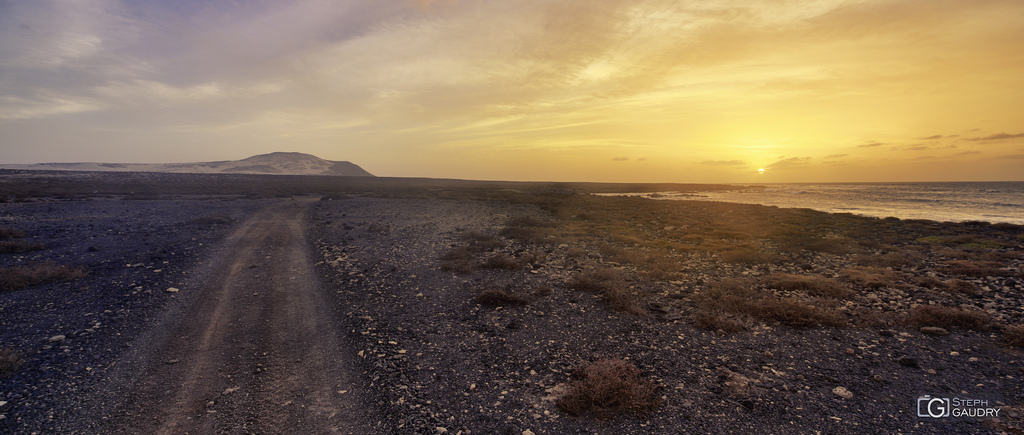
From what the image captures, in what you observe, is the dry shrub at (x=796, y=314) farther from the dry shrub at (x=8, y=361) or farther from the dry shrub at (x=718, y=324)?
the dry shrub at (x=8, y=361)

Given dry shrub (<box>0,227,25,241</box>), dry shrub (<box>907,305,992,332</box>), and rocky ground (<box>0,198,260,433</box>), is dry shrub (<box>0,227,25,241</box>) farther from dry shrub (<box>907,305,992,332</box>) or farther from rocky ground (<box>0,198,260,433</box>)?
dry shrub (<box>907,305,992,332</box>)

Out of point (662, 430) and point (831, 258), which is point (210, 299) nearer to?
point (662, 430)

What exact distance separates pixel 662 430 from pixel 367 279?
42.5ft

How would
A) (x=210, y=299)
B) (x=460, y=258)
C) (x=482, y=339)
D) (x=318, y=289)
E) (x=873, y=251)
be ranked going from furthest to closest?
(x=873, y=251)
(x=460, y=258)
(x=318, y=289)
(x=210, y=299)
(x=482, y=339)

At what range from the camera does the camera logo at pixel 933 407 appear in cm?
722

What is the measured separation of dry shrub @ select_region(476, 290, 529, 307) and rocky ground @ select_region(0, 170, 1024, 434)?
5 centimetres

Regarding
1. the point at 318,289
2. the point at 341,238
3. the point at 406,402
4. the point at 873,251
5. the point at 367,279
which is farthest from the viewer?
the point at 341,238

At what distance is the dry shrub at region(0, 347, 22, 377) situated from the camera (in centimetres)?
816

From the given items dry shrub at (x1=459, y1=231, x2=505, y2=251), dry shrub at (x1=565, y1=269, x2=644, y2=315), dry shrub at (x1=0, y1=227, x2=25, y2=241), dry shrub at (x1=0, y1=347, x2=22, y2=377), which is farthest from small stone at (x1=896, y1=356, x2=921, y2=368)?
dry shrub at (x1=0, y1=227, x2=25, y2=241)

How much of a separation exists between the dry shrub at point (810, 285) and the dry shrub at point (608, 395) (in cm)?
1035

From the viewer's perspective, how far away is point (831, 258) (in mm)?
21391

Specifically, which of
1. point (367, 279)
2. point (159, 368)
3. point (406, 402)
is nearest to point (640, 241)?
point (367, 279)

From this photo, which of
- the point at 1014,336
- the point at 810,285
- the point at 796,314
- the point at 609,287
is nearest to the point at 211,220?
the point at 609,287

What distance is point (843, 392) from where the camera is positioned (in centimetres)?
791
